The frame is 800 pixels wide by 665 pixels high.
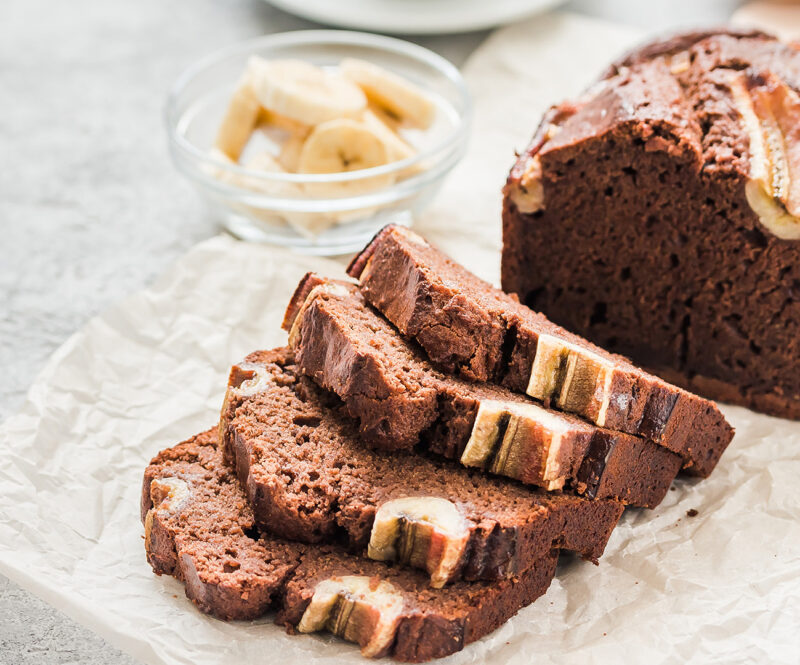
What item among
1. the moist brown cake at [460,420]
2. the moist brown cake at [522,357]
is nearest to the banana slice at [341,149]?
the moist brown cake at [522,357]

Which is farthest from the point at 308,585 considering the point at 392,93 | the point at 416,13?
the point at 416,13

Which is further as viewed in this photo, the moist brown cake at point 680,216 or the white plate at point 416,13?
the white plate at point 416,13

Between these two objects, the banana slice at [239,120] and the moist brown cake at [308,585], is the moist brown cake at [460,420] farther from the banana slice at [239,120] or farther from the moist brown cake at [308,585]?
the banana slice at [239,120]

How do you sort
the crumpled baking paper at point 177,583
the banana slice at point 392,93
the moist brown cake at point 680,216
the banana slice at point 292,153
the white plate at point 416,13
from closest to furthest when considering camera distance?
the crumpled baking paper at point 177,583 < the moist brown cake at point 680,216 < the banana slice at point 292,153 < the banana slice at point 392,93 < the white plate at point 416,13

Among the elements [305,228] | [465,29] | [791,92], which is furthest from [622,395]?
[465,29]

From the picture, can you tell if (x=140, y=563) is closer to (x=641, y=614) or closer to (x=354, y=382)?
(x=354, y=382)

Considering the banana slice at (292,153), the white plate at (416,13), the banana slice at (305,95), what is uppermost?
the white plate at (416,13)

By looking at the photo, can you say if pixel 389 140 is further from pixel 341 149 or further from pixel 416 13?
pixel 416 13
